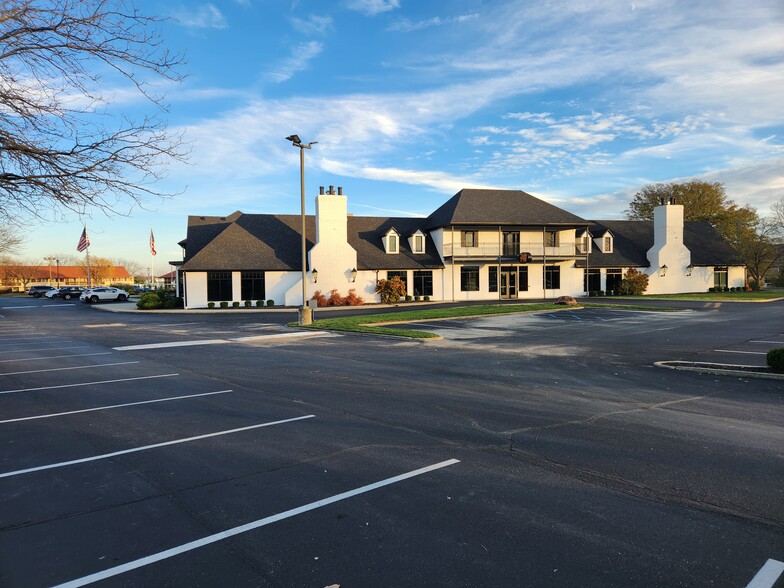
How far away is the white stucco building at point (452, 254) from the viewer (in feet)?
121

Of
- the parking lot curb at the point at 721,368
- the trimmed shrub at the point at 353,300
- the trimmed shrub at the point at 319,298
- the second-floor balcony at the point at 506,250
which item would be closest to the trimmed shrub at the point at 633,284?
the second-floor balcony at the point at 506,250

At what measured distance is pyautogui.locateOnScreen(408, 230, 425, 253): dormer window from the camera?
41438mm

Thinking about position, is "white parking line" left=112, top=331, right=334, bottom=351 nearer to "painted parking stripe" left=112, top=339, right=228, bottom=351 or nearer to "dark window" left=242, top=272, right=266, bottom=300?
"painted parking stripe" left=112, top=339, right=228, bottom=351

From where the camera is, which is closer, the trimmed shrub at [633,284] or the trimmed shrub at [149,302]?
the trimmed shrub at [149,302]

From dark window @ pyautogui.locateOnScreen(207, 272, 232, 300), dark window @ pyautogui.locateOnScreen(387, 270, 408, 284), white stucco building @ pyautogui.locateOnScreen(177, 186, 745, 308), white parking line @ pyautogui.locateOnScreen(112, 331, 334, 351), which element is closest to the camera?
white parking line @ pyautogui.locateOnScreen(112, 331, 334, 351)

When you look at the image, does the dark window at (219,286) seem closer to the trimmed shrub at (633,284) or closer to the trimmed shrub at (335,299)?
the trimmed shrub at (335,299)

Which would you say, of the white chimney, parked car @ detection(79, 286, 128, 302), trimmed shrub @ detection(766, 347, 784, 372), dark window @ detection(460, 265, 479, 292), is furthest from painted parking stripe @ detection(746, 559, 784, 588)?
parked car @ detection(79, 286, 128, 302)

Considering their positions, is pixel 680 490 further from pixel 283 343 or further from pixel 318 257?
pixel 318 257

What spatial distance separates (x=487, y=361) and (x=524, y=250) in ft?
104

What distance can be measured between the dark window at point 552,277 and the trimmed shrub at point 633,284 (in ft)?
19.1

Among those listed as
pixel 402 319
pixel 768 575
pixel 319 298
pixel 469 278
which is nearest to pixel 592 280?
pixel 469 278

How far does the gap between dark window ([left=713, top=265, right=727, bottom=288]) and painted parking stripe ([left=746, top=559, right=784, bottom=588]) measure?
5336cm

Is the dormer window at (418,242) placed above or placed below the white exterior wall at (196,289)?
above

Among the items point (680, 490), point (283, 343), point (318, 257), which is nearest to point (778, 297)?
point (318, 257)
